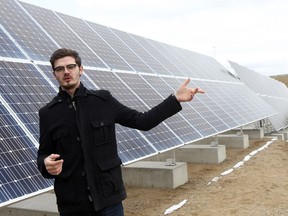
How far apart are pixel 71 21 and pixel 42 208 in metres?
8.50

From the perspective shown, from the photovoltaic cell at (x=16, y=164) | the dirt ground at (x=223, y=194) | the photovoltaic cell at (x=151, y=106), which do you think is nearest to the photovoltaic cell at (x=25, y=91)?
the photovoltaic cell at (x=16, y=164)

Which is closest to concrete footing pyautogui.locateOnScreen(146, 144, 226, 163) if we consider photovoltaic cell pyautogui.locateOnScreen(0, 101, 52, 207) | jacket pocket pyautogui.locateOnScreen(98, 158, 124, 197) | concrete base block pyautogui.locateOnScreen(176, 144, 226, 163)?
concrete base block pyautogui.locateOnScreen(176, 144, 226, 163)

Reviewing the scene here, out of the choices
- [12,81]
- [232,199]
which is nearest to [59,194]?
[12,81]

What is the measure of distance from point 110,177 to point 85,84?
6.92 meters

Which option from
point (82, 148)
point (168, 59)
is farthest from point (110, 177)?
point (168, 59)

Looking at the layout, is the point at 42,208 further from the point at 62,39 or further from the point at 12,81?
the point at 62,39

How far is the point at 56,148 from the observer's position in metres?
3.50

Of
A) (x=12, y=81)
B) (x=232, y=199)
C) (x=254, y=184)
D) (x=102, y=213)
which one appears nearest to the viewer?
A: (x=102, y=213)

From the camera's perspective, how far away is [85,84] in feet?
33.0

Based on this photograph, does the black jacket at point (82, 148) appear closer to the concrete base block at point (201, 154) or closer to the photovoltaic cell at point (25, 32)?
the photovoltaic cell at point (25, 32)

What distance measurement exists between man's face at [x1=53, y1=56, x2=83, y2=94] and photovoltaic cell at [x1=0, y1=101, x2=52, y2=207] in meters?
2.37

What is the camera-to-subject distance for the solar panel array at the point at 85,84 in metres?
6.10

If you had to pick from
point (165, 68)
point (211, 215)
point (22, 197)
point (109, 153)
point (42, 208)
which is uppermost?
point (165, 68)

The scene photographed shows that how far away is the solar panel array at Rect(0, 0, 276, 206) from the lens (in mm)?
6102
